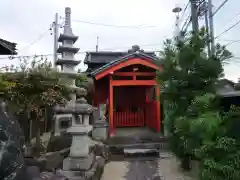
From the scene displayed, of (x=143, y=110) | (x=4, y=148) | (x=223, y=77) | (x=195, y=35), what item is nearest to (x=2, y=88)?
(x=4, y=148)

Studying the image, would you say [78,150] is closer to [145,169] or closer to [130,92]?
[145,169]

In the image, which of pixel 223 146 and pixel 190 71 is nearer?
pixel 223 146

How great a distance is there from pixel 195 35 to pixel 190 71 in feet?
3.21

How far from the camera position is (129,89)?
49.3 ft

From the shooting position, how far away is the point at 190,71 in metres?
6.35

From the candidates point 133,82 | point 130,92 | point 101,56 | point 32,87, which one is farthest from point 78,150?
point 101,56

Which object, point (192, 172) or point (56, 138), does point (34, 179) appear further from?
point (192, 172)

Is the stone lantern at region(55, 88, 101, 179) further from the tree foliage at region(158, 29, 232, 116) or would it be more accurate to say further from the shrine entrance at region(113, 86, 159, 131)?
the shrine entrance at region(113, 86, 159, 131)

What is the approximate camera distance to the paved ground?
659 centimetres

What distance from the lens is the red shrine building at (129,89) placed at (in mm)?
11156

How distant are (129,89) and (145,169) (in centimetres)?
814

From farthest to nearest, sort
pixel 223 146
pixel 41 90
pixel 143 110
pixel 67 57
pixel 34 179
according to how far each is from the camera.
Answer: pixel 143 110 < pixel 67 57 < pixel 41 90 < pixel 34 179 < pixel 223 146

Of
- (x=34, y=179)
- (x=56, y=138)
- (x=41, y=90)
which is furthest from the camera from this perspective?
(x=56, y=138)

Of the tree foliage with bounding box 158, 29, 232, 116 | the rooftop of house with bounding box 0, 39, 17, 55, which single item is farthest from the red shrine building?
the rooftop of house with bounding box 0, 39, 17, 55
